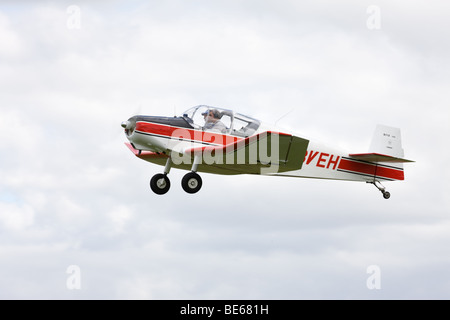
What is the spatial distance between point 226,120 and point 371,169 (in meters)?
5.14

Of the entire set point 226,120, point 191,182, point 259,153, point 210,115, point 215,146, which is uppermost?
point 210,115

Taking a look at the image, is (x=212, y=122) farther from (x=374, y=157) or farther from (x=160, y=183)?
(x=374, y=157)

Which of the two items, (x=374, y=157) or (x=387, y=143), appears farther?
(x=387, y=143)

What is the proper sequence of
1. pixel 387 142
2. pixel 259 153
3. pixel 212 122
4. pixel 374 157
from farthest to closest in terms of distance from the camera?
1. pixel 387 142
2. pixel 374 157
3. pixel 212 122
4. pixel 259 153

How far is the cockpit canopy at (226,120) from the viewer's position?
20.3 metres

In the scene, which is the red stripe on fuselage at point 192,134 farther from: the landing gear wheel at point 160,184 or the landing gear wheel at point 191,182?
the landing gear wheel at point 160,184

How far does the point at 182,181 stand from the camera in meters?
19.9

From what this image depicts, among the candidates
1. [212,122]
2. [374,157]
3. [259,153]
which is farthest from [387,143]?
[212,122]

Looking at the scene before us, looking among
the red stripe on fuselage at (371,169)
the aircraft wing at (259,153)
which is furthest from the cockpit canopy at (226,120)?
the red stripe on fuselage at (371,169)

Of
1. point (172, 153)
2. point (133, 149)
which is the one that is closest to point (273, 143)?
point (172, 153)

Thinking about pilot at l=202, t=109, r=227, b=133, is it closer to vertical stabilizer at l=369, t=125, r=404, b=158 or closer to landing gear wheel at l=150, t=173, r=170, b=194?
landing gear wheel at l=150, t=173, r=170, b=194

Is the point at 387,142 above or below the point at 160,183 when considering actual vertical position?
above

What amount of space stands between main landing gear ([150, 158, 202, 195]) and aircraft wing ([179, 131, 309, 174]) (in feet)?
1.35

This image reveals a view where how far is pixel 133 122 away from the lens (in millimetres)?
19906
